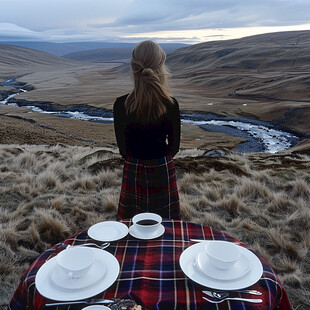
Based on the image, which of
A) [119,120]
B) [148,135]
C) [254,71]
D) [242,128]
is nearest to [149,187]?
[148,135]

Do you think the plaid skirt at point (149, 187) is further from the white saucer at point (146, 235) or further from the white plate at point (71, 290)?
the white plate at point (71, 290)

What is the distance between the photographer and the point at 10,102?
62156mm

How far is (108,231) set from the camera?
2.35 m

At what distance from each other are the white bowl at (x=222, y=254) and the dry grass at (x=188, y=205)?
6.11 feet

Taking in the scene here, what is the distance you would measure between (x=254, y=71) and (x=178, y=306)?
88054 mm

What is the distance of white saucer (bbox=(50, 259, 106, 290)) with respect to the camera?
1.74 m

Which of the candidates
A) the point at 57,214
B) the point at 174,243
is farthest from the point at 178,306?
the point at 57,214

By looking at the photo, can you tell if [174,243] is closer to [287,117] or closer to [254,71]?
[287,117]

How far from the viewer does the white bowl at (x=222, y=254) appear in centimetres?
184

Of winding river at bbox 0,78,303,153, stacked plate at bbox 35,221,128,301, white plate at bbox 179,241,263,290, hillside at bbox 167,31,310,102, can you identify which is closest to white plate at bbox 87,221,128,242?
stacked plate at bbox 35,221,128,301

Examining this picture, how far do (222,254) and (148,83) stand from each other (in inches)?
72.9

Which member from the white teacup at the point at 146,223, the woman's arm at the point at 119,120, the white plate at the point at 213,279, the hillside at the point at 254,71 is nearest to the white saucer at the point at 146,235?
the white teacup at the point at 146,223

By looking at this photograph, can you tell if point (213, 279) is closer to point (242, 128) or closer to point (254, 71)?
point (242, 128)

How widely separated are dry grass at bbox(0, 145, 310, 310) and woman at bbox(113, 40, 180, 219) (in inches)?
54.3
